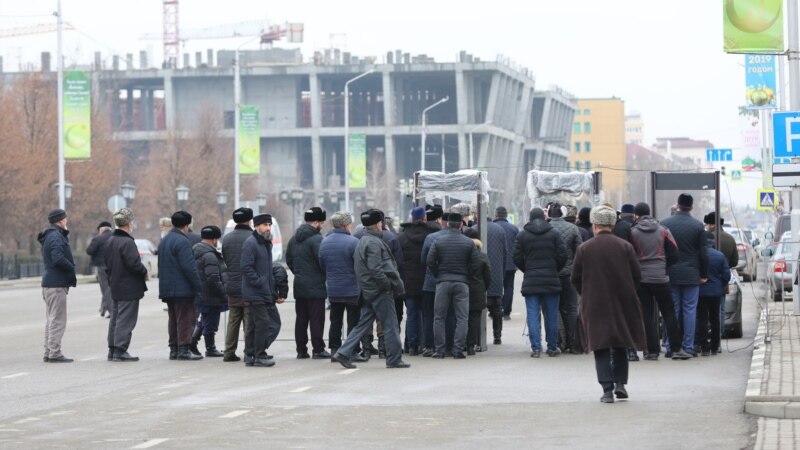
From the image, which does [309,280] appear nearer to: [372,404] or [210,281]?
[210,281]

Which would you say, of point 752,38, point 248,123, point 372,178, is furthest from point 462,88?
point 752,38

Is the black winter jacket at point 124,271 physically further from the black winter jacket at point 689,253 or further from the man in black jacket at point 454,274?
the black winter jacket at point 689,253

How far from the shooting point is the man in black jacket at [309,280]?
19.9 metres

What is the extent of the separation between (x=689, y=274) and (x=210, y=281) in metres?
6.25

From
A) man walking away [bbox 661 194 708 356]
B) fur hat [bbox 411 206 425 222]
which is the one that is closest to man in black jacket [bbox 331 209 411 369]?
fur hat [bbox 411 206 425 222]

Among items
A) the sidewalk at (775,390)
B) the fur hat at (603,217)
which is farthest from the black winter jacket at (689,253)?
the fur hat at (603,217)

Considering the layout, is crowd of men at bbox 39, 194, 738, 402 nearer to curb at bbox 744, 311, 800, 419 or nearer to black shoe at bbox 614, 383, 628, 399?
black shoe at bbox 614, 383, 628, 399

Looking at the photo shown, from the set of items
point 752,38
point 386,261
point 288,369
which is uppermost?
point 752,38

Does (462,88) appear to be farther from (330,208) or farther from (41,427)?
(41,427)

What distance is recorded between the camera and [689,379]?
16.1 metres

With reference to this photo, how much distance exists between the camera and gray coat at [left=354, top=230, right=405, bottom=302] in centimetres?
1852

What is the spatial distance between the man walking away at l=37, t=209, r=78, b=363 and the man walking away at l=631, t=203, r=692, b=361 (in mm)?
7182

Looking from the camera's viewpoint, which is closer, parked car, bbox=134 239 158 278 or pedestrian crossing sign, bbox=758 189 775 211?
parked car, bbox=134 239 158 278

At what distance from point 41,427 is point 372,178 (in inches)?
4505
